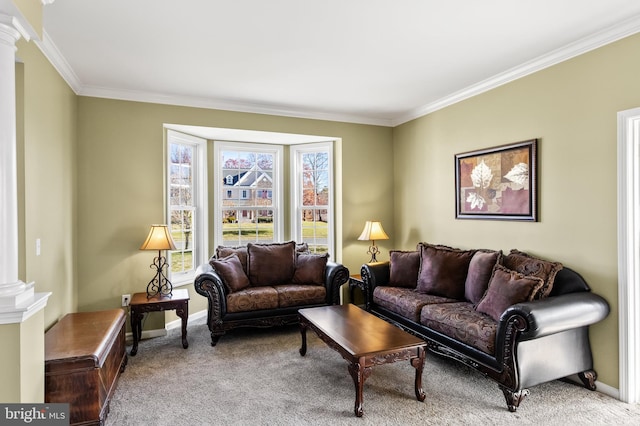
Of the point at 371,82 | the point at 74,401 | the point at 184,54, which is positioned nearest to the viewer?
the point at 74,401

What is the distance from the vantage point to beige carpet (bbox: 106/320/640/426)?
8.04ft

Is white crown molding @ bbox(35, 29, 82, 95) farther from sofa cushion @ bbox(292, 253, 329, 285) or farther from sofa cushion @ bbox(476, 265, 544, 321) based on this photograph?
sofa cushion @ bbox(476, 265, 544, 321)

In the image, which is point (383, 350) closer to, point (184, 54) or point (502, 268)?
point (502, 268)

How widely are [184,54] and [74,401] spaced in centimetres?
267

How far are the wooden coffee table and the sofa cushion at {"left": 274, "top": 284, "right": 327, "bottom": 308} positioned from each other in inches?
32.1

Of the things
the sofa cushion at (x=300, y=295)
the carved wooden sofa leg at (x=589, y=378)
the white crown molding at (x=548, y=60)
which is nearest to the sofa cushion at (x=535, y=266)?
the carved wooden sofa leg at (x=589, y=378)

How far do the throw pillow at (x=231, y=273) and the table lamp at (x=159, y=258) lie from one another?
517 millimetres

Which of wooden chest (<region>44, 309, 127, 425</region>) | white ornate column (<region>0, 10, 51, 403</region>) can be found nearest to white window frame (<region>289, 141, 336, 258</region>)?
wooden chest (<region>44, 309, 127, 425</region>)

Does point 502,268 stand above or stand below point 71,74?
below

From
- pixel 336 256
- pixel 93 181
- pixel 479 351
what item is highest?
pixel 93 181

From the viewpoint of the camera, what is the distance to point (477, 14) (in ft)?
8.10

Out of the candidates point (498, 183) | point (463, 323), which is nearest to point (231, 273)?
point (463, 323)

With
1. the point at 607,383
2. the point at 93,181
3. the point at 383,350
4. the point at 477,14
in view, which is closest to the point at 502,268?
the point at 607,383

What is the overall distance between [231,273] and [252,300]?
392 millimetres
